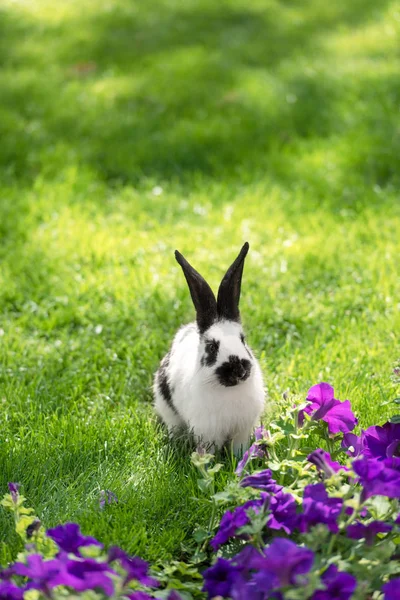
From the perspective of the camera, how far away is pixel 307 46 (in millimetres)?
8695

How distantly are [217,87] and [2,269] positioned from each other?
3473mm

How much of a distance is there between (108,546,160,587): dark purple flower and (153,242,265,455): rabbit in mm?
990

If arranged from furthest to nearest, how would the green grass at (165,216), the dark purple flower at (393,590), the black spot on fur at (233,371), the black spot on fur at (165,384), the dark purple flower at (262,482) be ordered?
the black spot on fur at (165,384)
the green grass at (165,216)
the black spot on fur at (233,371)
the dark purple flower at (262,482)
the dark purple flower at (393,590)

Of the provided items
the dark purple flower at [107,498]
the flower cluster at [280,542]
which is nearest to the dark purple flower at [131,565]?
the flower cluster at [280,542]

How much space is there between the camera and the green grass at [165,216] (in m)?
3.36

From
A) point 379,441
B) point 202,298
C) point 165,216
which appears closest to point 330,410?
point 379,441

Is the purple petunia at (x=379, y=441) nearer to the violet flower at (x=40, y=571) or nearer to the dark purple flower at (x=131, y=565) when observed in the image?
the dark purple flower at (x=131, y=565)

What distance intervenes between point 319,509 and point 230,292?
1168 mm

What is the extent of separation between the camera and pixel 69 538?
2.25 meters

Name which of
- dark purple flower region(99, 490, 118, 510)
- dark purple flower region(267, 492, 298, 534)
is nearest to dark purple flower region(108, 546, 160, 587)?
dark purple flower region(267, 492, 298, 534)

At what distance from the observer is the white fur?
3.19 meters

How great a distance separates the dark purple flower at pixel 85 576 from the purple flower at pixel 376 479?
74 cm

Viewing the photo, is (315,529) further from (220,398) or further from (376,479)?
(220,398)

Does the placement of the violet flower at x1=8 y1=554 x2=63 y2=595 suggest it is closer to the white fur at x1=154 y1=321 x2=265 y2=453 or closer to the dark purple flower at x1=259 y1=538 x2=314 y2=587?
the dark purple flower at x1=259 y1=538 x2=314 y2=587
